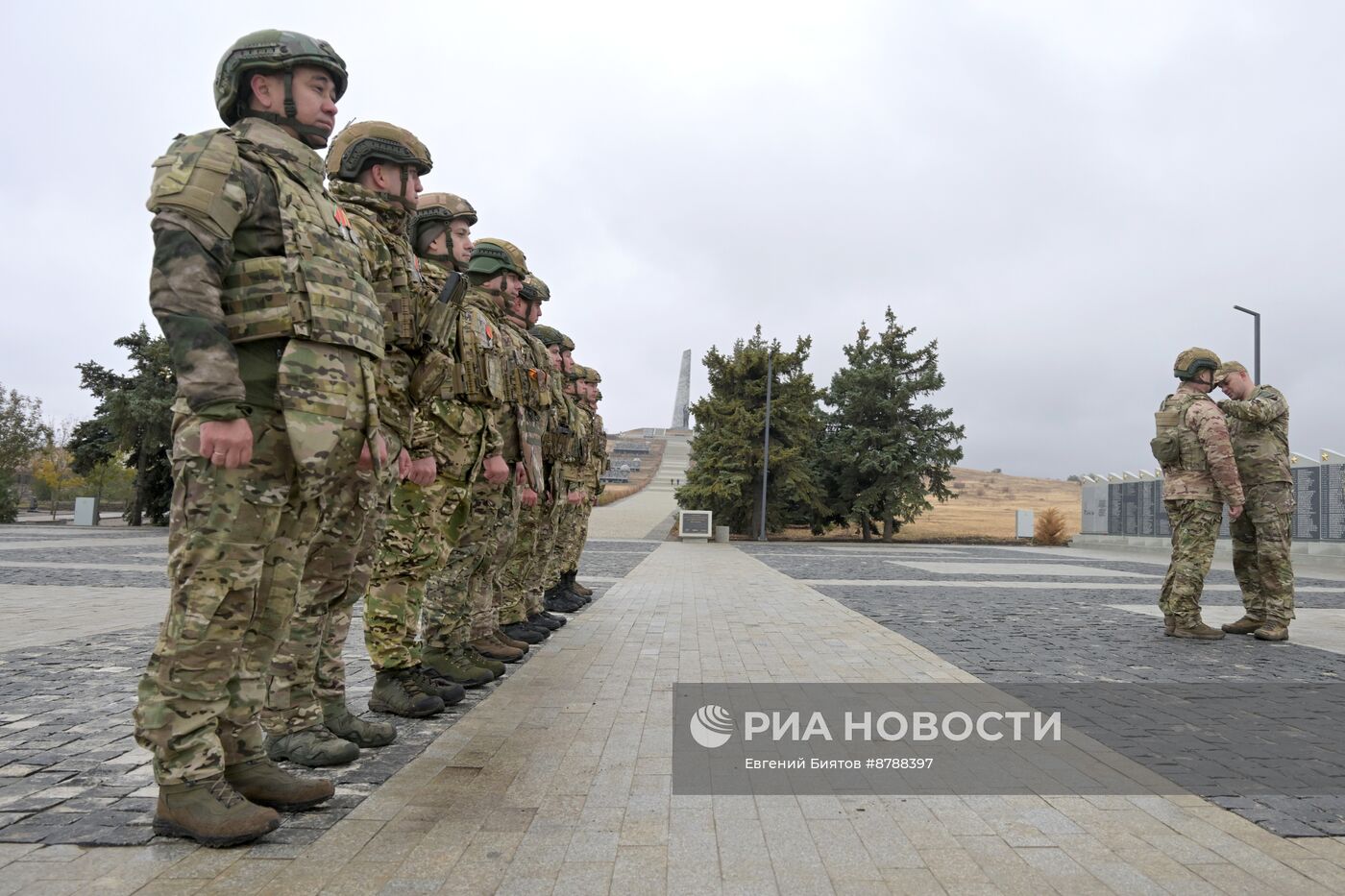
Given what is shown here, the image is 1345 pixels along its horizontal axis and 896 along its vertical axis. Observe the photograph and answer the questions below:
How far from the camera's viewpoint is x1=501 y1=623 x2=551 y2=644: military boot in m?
6.56

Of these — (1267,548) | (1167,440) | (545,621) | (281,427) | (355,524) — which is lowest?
(545,621)

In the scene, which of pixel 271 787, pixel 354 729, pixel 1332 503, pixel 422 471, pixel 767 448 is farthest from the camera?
pixel 767 448

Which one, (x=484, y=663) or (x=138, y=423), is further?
(x=138, y=423)

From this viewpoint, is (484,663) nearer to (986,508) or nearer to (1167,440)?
(1167,440)

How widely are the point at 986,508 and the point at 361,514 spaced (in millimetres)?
65262

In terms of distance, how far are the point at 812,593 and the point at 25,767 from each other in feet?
28.2

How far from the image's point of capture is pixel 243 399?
2.47m

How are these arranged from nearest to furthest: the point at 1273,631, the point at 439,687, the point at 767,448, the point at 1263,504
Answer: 1. the point at 439,687
2. the point at 1273,631
3. the point at 1263,504
4. the point at 767,448

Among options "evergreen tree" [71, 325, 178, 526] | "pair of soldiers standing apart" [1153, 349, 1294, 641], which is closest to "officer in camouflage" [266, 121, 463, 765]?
"pair of soldiers standing apart" [1153, 349, 1294, 641]

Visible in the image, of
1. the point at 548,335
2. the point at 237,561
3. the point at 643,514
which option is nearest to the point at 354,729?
the point at 237,561

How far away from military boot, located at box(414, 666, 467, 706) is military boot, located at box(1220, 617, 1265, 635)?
6747mm

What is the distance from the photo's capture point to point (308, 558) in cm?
320

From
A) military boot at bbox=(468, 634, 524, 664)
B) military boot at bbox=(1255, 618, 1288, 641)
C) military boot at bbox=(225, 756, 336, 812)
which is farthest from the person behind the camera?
military boot at bbox=(1255, 618, 1288, 641)

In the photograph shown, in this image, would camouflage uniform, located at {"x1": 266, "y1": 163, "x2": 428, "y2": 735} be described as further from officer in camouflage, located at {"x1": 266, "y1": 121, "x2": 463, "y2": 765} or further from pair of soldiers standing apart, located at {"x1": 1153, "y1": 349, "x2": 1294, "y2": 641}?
pair of soldiers standing apart, located at {"x1": 1153, "y1": 349, "x2": 1294, "y2": 641}
